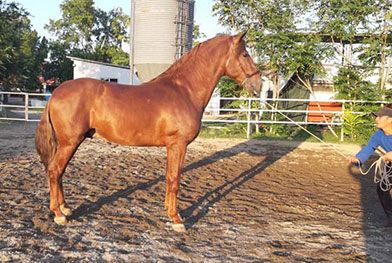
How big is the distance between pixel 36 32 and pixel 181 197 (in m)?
52.2

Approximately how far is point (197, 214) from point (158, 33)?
1277cm

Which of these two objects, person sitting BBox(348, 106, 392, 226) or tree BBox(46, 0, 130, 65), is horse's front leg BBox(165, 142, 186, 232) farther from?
tree BBox(46, 0, 130, 65)

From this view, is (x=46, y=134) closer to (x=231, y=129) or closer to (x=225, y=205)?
(x=225, y=205)

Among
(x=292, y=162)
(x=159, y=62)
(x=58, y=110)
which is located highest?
(x=159, y=62)

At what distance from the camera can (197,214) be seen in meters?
4.46

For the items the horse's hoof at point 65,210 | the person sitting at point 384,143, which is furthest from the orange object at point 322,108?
the horse's hoof at point 65,210

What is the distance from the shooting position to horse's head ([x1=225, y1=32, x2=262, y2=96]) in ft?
13.6

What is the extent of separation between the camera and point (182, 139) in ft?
13.0

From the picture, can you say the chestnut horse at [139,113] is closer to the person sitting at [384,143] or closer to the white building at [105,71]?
the person sitting at [384,143]

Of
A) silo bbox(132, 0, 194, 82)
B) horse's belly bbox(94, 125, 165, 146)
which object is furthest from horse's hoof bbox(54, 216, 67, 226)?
silo bbox(132, 0, 194, 82)

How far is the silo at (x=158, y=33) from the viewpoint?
16.0m

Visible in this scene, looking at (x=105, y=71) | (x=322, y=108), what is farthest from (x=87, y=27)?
(x=322, y=108)

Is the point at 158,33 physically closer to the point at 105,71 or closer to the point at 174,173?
the point at 174,173

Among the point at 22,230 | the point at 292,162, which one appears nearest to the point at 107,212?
the point at 22,230
